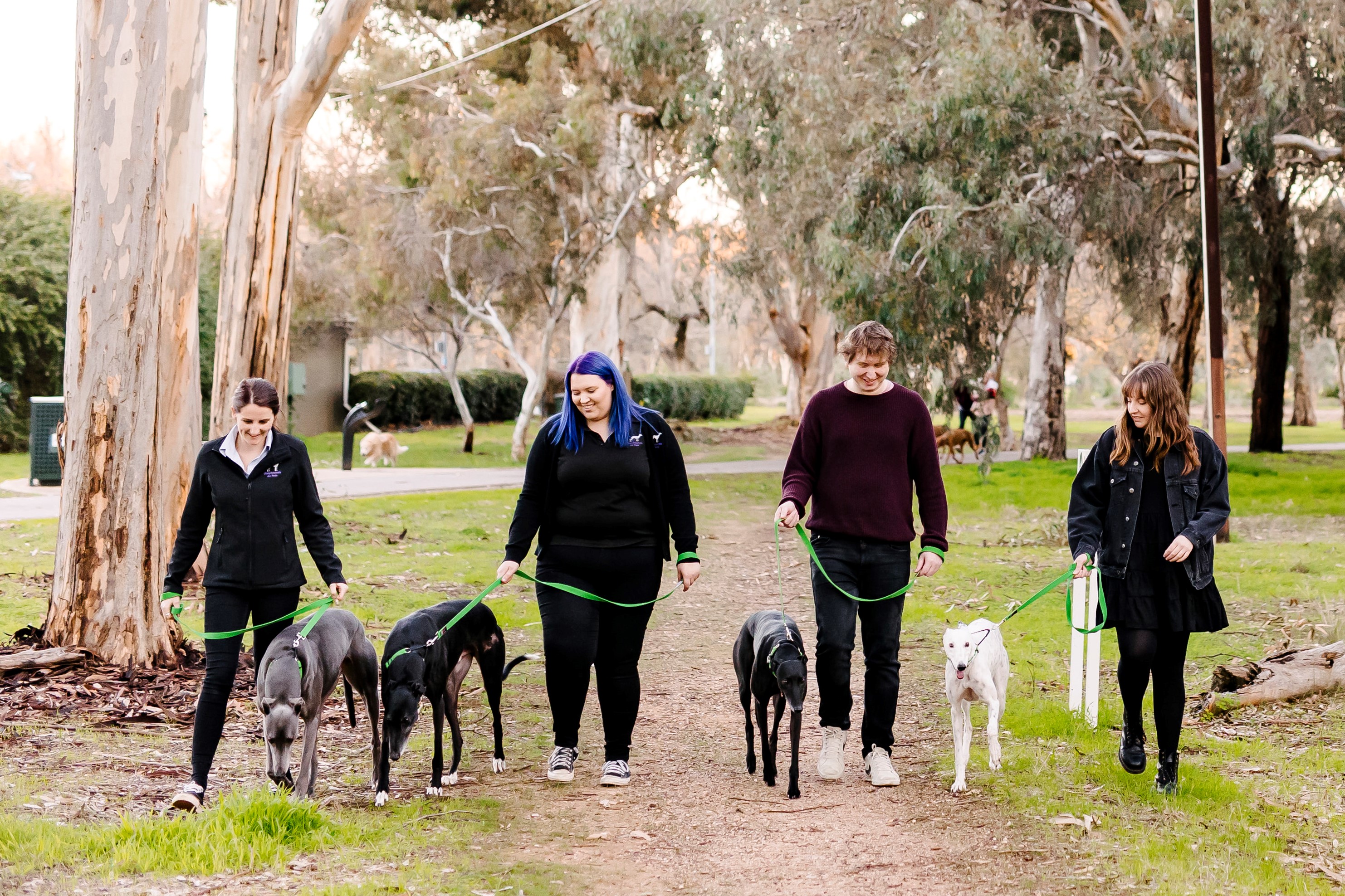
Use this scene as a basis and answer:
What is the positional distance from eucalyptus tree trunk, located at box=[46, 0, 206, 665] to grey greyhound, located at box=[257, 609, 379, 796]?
266 centimetres

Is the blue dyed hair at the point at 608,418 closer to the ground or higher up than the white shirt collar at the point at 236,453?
higher up

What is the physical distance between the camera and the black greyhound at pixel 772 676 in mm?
5391

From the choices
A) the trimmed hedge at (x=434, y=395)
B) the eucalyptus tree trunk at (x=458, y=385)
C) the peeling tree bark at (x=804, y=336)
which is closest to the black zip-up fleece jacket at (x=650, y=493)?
the eucalyptus tree trunk at (x=458, y=385)

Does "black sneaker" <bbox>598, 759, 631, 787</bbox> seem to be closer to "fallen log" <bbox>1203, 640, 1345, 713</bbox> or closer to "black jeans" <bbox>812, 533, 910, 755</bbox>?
"black jeans" <bbox>812, 533, 910, 755</bbox>

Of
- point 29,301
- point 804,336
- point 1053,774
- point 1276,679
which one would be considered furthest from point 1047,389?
point 1053,774

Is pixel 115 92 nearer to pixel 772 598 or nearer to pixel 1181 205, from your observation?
pixel 772 598

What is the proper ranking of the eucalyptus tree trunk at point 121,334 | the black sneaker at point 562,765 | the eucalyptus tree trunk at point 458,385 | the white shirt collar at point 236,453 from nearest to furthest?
the white shirt collar at point 236,453, the black sneaker at point 562,765, the eucalyptus tree trunk at point 121,334, the eucalyptus tree trunk at point 458,385

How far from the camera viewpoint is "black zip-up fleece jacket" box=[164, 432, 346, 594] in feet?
17.3

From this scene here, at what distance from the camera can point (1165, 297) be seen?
86.1ft

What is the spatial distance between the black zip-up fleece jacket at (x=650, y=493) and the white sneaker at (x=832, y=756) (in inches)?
40.0

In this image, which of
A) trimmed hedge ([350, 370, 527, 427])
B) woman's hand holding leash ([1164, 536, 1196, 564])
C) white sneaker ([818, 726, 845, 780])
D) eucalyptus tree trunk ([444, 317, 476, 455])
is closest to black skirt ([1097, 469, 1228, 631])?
woman's hand holding leash ([1164, 536, 1196, 564])

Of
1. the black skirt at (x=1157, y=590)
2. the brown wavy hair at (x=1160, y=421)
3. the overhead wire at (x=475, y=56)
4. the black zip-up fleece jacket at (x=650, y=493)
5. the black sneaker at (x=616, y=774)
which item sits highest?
the overhead wire at (x=475, y=56)

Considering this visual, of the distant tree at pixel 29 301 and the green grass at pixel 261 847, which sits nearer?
the green grass at pixel 261 847

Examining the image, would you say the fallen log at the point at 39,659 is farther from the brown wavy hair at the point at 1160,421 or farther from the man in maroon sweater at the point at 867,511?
the brown wavy hair at the point at 1160,421
